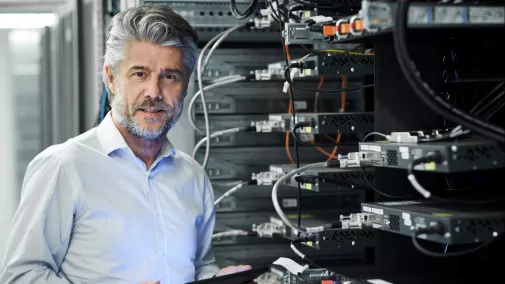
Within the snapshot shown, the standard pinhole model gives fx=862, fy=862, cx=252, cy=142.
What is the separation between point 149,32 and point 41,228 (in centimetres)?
71

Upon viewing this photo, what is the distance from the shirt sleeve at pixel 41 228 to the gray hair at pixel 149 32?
42 cm

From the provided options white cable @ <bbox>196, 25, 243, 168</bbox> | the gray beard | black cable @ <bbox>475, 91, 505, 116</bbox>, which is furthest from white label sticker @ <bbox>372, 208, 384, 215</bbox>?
white cable @ <bbox>196, 25, 243, 168</bbox>

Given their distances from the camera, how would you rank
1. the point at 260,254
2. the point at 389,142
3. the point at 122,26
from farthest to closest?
the point at 260,254
the point at 122,26
the point at 389,142

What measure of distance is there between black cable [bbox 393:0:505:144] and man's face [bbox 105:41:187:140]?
108cm

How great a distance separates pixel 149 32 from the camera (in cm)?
278

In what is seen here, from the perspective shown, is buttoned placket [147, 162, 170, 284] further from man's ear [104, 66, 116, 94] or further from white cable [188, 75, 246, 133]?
white cable [188, 75, 246, 133]

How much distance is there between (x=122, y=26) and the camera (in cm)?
282

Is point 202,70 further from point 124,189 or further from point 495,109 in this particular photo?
point 495,109

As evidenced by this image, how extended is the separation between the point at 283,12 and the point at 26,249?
1211 millimetres

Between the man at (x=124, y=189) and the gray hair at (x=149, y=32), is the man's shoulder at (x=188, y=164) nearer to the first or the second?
the man at (x=124, y=189)

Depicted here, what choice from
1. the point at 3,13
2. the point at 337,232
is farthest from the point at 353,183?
the point at 3,13

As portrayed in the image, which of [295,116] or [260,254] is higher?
[295,116]

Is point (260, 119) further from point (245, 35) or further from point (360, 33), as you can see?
point (360, 33)

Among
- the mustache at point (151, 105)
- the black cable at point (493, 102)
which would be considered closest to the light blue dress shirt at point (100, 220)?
→ the mustache at point (151, 105)
